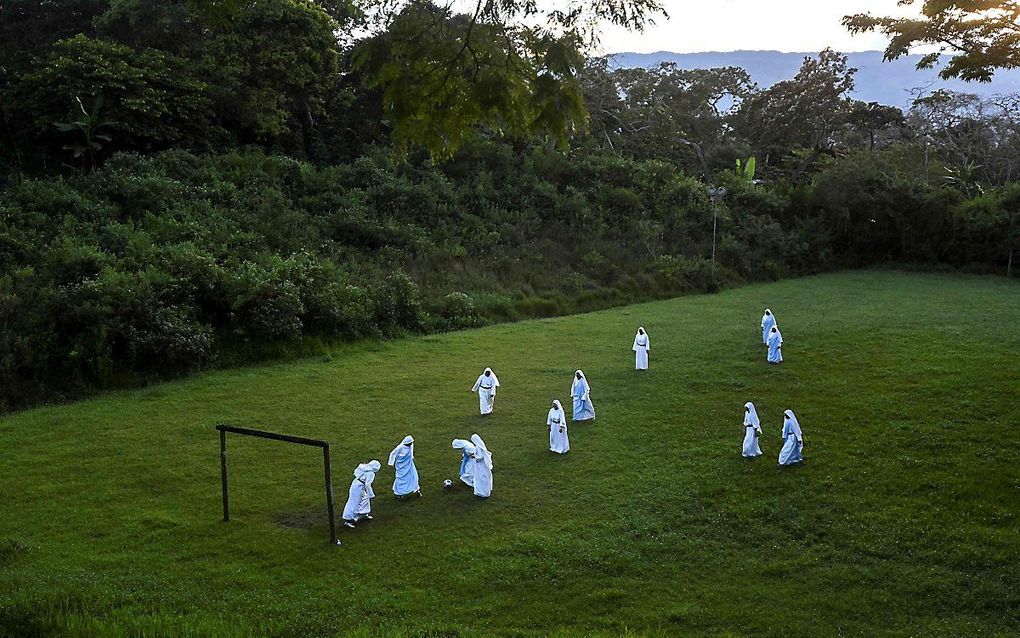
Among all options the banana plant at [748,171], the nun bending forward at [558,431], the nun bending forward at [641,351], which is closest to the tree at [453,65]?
the nun bending forward at [558,431]

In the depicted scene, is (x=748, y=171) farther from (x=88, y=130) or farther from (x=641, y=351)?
(x=88, y=130)

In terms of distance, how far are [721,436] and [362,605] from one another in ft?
23.6

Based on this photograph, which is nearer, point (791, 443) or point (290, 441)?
point (290, 441)

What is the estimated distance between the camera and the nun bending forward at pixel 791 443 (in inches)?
468

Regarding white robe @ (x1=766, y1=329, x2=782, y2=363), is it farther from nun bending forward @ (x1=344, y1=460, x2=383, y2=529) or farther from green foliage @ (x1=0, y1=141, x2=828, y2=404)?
nun bending forward @ (x1=344, y1=460, x2=383, y2=529)

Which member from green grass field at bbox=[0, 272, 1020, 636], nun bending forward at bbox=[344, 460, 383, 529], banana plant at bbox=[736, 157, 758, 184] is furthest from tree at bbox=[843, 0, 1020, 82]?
banana plant at bbox=[736, 157, 758, 184]

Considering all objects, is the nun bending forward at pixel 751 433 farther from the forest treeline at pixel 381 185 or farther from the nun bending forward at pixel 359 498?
the nun bending forward at pixel 359 498

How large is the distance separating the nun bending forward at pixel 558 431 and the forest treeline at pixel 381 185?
4343 millimetres

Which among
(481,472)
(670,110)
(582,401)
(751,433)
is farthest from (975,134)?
(481,472)

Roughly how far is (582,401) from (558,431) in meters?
1.79

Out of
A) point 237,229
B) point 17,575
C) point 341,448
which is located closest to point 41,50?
point 237,229

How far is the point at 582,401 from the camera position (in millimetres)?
14523

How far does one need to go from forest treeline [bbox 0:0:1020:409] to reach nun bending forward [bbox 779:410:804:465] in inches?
215

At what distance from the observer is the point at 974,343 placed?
18.0 metres
